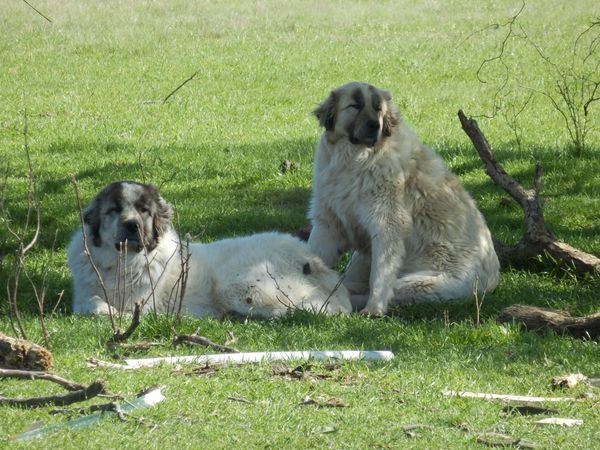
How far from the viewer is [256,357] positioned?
6.82m

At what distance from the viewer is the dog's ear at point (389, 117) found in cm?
955

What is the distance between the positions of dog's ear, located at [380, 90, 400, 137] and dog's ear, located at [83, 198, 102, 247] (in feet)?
8.78

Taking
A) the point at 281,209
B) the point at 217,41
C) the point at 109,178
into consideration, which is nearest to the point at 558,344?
the point at 281,209

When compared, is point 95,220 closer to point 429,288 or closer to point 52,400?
point 429,288

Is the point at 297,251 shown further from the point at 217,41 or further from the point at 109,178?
the point at 217,41

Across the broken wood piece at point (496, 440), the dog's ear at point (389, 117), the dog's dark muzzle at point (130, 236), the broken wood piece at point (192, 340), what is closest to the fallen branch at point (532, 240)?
the dog's ear at point (389, 117)

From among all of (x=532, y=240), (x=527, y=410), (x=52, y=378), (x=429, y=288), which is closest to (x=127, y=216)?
(x=429, y=288)

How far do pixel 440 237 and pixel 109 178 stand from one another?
555 cm

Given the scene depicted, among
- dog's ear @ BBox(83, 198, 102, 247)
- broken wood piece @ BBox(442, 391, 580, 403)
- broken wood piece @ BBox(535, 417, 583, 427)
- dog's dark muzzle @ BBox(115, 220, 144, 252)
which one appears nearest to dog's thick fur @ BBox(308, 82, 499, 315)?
dog's dark muzzle @ BBox(115, 220, 144, 252)

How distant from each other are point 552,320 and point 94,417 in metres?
4.11

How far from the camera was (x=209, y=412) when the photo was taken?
5.49 m

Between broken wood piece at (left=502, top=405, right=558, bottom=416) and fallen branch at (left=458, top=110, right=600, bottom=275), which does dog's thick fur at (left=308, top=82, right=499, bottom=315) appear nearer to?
fallen branch at (left=458, top=110, right=600, bottom=275)

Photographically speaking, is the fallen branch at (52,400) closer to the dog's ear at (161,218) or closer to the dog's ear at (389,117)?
the dog's ear at (161,218)

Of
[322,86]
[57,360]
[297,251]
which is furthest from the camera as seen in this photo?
[322,86]
